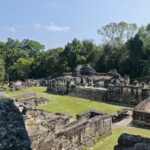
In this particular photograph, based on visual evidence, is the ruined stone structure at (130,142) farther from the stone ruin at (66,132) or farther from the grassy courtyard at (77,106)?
the grassy courtyard at (77,106)

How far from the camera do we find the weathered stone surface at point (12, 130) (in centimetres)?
425

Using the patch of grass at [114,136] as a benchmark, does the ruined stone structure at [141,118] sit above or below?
above

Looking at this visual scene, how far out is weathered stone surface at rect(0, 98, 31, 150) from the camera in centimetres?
425

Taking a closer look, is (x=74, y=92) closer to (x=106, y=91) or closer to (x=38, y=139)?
(x=106, y=91)

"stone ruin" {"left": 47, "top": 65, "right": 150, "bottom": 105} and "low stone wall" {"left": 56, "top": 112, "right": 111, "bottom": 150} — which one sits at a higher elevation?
"stone ruin" {"left": 47, "top": 65, "right": 150, "bottom": 105}

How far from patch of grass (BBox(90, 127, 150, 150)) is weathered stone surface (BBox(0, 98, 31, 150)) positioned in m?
10.9

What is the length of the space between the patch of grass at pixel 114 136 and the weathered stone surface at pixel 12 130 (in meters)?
10.9

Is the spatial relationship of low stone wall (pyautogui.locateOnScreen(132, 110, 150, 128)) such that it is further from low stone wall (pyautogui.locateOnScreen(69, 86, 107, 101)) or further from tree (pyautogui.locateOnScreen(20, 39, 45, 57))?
tree (pyautogui.locateOnScreen(20, 39, 45, 57))

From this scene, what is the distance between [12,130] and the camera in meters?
4.41

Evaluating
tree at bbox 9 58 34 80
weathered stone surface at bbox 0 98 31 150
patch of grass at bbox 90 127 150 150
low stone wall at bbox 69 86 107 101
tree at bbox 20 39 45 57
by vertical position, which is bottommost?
→ patch of grass at bbox 90 127 150 150

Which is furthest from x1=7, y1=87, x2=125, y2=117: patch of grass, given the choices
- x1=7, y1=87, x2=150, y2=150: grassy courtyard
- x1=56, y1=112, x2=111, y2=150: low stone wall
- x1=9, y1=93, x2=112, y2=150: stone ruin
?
x1=56, y1=112, x2=111, y2=150: low stone wall

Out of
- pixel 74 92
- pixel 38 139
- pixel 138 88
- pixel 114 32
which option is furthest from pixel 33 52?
pixel 38 139

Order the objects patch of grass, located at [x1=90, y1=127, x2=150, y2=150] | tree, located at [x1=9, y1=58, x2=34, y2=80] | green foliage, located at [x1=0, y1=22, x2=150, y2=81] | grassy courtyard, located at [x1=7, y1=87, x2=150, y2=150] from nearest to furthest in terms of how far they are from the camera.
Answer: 1. patch of grass, located at [x1=90, y1=127, x2=150, y2=150]
2. grassy courtyard, located at [x1=7, y1=87, x2=150, y2=150]
3. green foliage, located at [x1=0, y1=22, x2=150, y2=81]
4. tree, located at [x1=9, y1=58, x2=34, y2=80]

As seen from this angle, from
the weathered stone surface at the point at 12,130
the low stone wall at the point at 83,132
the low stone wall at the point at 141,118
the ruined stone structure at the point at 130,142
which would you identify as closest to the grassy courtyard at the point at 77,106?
the low stone wall at the point at 83,132
